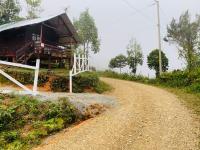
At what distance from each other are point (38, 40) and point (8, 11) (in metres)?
20.9

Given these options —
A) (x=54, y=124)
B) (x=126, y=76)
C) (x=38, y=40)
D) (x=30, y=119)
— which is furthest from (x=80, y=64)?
(x=126, y=76)

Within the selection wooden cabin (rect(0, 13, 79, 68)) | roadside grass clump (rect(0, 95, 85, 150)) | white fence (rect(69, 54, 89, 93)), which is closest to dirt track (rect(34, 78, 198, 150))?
roadside grass clump (rect(0, 95, 85, 150))

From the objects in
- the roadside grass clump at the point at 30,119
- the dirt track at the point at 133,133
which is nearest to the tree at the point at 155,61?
the dirt track at the point at 133,133

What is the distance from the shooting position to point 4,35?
103 feet

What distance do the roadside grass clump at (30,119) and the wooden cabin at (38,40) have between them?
14.1m

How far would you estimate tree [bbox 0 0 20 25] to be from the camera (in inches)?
1903

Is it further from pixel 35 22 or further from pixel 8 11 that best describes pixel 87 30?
pixel 35 22

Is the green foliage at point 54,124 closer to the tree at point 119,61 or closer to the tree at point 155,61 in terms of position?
the tree at point 155,61

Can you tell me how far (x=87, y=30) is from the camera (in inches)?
2087

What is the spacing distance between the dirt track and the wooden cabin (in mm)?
14662

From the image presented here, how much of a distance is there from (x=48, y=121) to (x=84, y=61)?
12.9m

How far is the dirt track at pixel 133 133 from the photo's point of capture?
32.6 feet

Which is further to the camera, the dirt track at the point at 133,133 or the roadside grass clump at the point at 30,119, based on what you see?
the roadside grass clump at the point at 30,119

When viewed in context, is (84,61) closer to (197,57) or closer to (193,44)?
(197,57)
